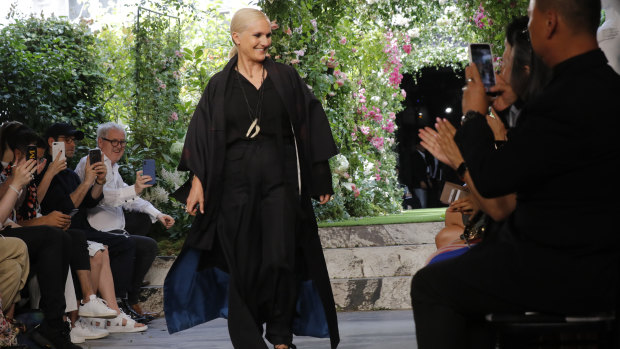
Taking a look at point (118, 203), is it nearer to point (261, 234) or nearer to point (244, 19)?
point (261, 234)

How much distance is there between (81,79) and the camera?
8.31 metres

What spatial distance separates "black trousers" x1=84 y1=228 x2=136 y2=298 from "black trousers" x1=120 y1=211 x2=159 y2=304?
97mm

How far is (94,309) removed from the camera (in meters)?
5.39

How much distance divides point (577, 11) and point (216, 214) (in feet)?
7.88

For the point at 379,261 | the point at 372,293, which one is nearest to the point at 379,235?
the point at 379,261

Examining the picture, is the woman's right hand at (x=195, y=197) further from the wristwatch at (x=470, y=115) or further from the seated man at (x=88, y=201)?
the wristwatch at (x=470, y=115)

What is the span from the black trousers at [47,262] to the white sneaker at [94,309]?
71cm

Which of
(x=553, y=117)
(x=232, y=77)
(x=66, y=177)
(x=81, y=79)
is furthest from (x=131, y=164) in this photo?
(x=553, y=117)

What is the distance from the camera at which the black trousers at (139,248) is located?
6.25 meters

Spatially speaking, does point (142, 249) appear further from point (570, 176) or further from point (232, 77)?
point (570, 176)

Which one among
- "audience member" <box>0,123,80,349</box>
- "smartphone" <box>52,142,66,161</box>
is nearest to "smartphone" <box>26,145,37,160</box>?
"audience member" <box>0,123,80,349</box>

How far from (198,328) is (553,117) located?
4.34 m

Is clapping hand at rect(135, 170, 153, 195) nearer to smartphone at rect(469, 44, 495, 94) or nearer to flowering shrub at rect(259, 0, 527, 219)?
flowering shrub at rect(259, 0, 527, 219)

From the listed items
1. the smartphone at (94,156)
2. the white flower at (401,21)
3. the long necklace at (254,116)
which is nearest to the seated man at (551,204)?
the long necklace at (254,116)
